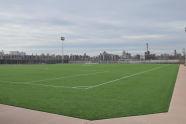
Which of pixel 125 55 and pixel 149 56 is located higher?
pixel 125 55

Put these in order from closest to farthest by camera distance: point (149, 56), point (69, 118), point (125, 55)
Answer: point (69, 118) < point (149, 56) < point (125, 55)

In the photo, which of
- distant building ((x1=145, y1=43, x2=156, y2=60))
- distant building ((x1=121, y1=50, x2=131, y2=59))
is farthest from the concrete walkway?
distant building ((x1=121, y1=50, x2=131, y2=59))

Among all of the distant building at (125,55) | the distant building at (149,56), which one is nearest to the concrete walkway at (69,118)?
the distant building at (149,56)

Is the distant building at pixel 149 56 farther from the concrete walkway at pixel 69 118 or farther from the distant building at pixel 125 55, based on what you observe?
the concrete walkway at pixel 69 118

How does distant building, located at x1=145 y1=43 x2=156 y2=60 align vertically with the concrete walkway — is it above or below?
above

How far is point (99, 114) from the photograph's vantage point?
15.5ft

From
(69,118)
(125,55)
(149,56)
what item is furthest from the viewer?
(125,55)

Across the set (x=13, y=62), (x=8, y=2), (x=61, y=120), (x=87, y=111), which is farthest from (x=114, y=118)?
(x=13, y=62)

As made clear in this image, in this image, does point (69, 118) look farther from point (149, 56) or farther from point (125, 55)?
point (125, 55)

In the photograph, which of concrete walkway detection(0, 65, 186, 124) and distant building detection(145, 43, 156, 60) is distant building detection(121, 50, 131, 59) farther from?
concrete walkway detection(0, 65, 186, 124)

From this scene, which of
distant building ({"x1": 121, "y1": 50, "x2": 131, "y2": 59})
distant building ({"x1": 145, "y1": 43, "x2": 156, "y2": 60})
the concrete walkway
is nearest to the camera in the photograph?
the concrete walkway

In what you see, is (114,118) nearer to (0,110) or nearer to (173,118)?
(173,118)

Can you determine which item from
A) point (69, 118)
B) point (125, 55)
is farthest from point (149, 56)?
point (69, 118)

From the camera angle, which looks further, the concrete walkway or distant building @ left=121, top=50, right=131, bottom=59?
distant building @ left=121, top=50, right=131, bottom=59
